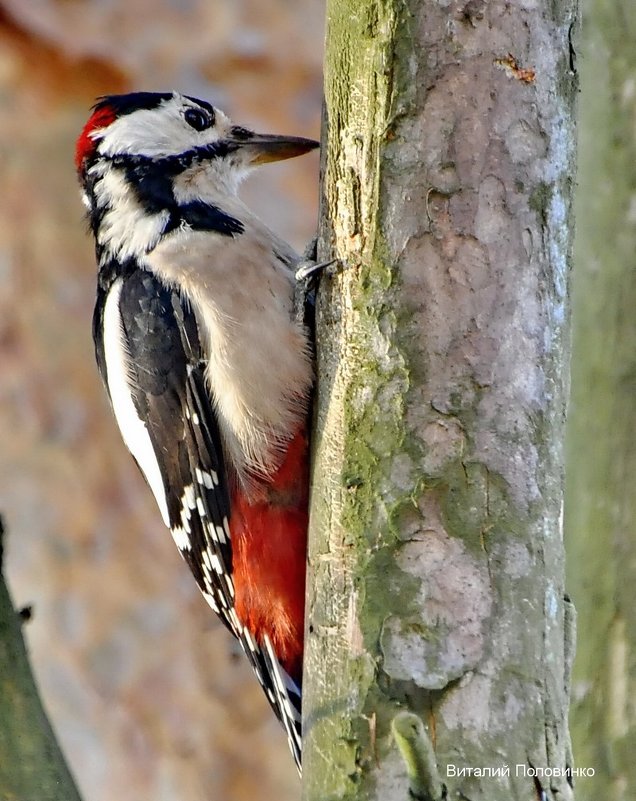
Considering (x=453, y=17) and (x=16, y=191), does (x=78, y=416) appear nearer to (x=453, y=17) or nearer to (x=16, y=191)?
(x=16, y=191)

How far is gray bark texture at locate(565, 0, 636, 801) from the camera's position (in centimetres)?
260

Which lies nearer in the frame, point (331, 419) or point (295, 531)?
point (331, 419)

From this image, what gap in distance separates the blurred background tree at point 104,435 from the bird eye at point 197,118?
1.00m

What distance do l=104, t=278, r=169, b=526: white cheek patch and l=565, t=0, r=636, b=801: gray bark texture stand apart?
997 millimetres

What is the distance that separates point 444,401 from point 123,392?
1.17m

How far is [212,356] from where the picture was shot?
2.48 metres

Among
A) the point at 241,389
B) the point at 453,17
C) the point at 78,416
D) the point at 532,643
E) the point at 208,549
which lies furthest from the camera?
the point at 78,416

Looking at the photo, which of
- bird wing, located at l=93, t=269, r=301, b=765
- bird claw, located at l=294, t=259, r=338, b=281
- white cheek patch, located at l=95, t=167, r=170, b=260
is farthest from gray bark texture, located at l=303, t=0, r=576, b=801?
white cheek patch, located at l=95, t=167, r=170, b=260

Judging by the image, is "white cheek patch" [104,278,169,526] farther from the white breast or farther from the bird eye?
the bird eye

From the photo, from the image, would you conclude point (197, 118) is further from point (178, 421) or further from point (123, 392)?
point (178, 421)

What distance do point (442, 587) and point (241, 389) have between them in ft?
2.88

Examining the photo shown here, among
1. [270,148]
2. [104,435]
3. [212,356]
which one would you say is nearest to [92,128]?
[270,148]

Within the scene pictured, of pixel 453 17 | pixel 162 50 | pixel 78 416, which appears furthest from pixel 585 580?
pixel 162 50

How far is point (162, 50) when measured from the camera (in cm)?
401
